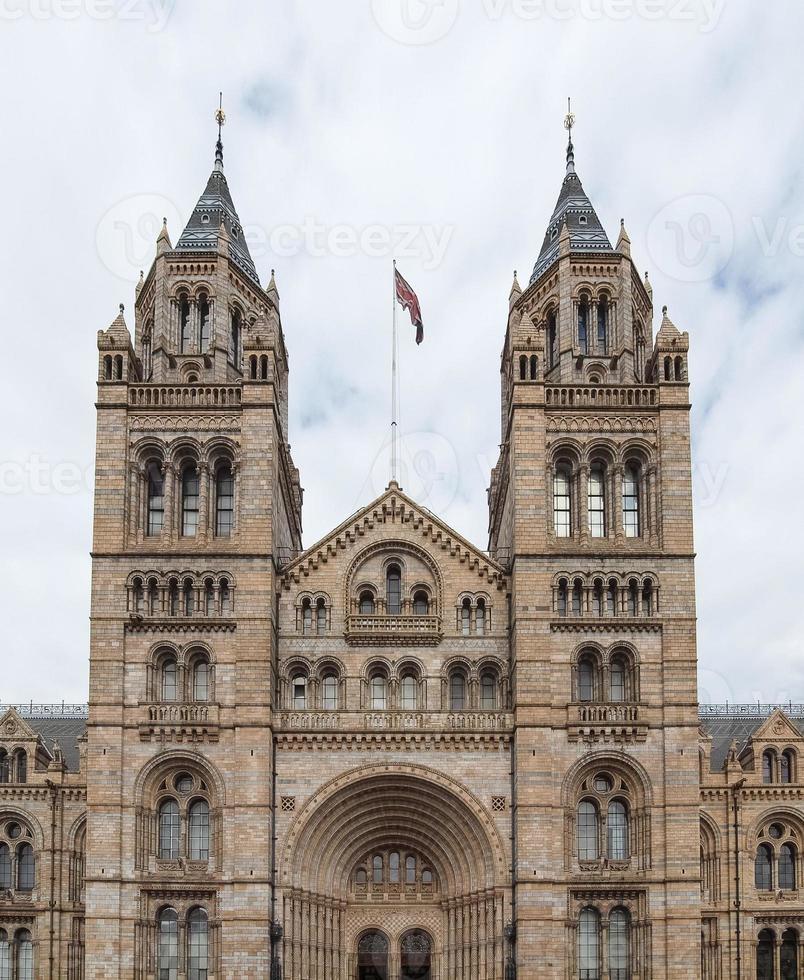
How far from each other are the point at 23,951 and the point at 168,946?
1497cm

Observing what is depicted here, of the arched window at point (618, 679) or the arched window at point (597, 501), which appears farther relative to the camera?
the arched window at point (597, 501)

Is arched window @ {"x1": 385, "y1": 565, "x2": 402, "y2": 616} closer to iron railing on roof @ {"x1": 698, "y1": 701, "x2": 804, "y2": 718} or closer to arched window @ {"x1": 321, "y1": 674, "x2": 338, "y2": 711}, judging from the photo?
arched window @ {"x1": 321, "y1": 674, "x2": 338, "y2": 711}

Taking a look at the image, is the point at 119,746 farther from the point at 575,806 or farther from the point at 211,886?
the point at 575,806

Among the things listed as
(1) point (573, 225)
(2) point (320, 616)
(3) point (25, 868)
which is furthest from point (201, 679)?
(1) point (573, 225)

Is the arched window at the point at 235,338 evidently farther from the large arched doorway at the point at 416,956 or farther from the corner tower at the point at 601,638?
the large arched doorway at the point at 416,956

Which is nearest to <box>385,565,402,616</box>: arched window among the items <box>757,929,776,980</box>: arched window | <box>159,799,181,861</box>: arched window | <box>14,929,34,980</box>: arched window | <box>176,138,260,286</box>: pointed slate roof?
<box>159,799,181,861</box>: arched window

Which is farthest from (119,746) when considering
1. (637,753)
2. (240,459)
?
(637,753)

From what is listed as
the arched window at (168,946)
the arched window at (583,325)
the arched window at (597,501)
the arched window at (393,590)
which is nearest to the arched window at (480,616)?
the arched window at (393,590)

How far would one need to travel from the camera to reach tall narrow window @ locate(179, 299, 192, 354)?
6109cm

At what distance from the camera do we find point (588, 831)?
178 ft

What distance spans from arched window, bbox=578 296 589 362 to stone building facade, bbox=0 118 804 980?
0.49 ft

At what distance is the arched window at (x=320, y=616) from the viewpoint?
5691cm

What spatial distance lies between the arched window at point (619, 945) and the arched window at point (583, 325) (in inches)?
942

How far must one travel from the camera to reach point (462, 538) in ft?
189
